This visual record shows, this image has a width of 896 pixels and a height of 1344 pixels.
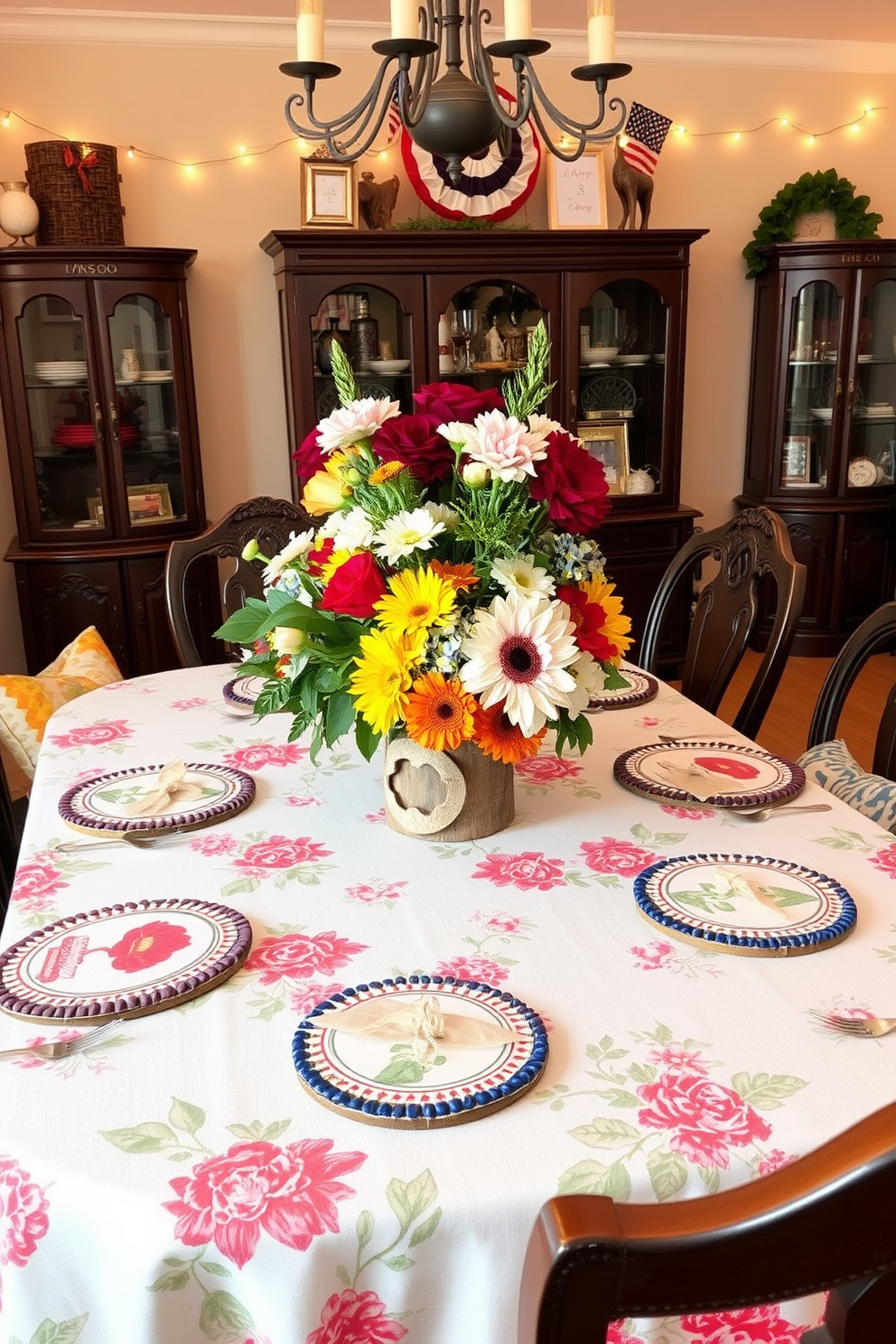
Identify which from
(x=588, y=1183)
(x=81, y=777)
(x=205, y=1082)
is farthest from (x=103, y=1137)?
(x=81, y=777)

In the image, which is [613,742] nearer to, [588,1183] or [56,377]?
[588,1183]

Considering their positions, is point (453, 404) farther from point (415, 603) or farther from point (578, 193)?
point (578, 193)

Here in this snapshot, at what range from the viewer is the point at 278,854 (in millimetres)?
1398

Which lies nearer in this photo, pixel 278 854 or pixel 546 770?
pixel 278 854

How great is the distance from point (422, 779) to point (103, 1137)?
0.62 m

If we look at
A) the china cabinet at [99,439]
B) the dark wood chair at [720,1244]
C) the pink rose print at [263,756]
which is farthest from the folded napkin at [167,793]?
the china cabinet at [99,439]

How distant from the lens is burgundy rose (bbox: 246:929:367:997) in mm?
1116

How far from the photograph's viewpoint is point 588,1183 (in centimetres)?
82

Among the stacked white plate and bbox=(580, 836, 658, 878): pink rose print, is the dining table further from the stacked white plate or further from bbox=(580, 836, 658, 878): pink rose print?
the stacked white plate

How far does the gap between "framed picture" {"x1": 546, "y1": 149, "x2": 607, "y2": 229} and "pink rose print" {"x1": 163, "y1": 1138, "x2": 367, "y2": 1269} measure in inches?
162

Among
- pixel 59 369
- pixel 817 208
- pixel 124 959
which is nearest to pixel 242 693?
pixel 124 959

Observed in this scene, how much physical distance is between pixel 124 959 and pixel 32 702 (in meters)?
1.23

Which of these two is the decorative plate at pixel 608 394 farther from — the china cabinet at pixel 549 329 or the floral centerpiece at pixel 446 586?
the floral centerpiece at pixel 446 586

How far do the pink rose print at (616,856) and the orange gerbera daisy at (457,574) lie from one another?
0.37 metres
